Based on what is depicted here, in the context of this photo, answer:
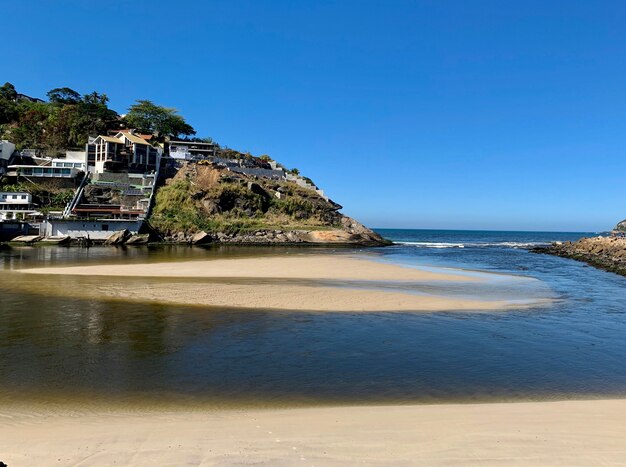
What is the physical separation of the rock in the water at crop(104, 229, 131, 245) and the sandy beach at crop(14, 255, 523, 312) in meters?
30.4

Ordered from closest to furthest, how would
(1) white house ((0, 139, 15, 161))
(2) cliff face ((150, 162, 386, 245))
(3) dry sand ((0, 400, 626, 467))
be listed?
(3) dry sand ((0, 400, 626, 467)), (2) cliff face ((150, 162, 386, 245)), (1) white house ((0, 139, 15, 161))

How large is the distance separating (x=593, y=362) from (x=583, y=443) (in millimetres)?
6626

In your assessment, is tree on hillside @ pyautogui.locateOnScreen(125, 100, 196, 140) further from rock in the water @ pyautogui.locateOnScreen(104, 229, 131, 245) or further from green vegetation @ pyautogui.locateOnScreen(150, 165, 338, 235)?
rock in the water @ pyautogui.locateOnScreen(104, 229, 131, 245)

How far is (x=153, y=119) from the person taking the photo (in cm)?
11269

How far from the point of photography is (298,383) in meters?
9.85

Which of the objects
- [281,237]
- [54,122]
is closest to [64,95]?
[54,122]

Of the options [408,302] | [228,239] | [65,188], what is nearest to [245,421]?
[408,302]

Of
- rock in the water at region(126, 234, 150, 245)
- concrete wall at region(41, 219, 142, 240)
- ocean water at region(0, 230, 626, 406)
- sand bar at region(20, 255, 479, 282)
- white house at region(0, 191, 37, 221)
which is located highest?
white house at region(0, 191, 37, 221)

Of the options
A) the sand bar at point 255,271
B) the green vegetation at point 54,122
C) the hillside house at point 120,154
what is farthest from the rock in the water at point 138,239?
the green vegetation at point 54,122

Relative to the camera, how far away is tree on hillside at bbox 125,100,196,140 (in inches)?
4368

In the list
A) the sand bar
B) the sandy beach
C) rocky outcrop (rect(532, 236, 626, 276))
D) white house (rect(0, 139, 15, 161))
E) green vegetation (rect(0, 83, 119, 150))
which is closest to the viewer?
the sandy beach

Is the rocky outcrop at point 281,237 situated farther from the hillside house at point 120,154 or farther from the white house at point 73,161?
the white house at point 73,161

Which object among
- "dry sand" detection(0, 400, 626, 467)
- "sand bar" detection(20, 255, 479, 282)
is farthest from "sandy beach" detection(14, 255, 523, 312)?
"dry sand" detection(0, 400, 626, 467)

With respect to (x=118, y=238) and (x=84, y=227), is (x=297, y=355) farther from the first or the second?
(x=84, y=227)
